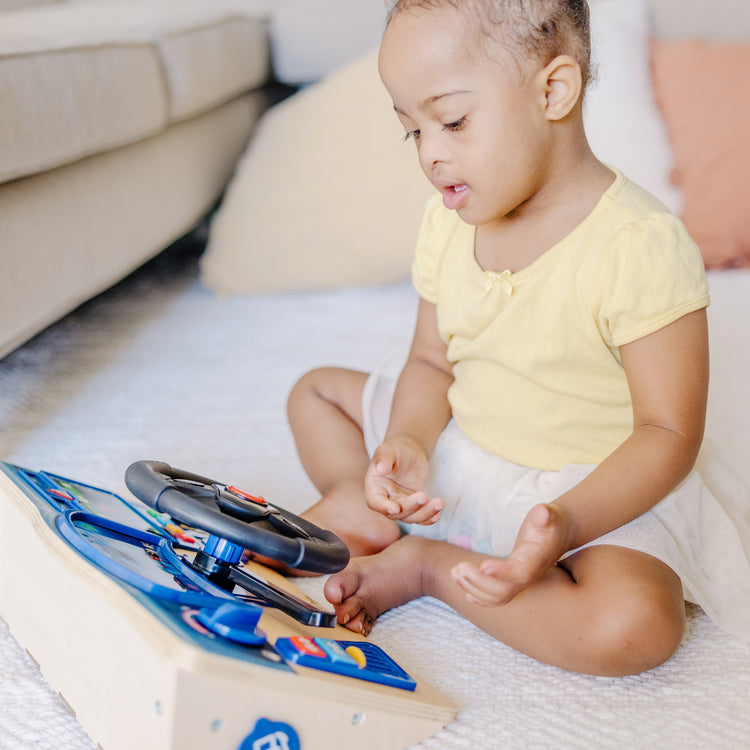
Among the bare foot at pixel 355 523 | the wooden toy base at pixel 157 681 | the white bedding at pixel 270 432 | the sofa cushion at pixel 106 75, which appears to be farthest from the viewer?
the sofa cushion at pixel 106 75

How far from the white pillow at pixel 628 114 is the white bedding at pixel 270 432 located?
0.66 ft

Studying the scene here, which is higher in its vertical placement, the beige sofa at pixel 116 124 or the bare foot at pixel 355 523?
the beige sofa at pixel 116 124

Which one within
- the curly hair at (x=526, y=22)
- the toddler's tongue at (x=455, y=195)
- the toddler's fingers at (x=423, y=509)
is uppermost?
the curly hair at (x=526, y=22)

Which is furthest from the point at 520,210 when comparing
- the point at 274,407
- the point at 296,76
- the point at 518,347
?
the point at 296,76

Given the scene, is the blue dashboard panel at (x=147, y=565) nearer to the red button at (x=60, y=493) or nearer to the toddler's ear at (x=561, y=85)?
the red button at (x=60, y=493)

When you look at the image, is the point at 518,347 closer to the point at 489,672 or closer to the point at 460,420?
the point at 460,420

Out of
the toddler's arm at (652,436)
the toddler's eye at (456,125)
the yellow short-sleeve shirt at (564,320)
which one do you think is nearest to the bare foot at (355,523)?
the yellow short-sleeve shirt at (564,320)

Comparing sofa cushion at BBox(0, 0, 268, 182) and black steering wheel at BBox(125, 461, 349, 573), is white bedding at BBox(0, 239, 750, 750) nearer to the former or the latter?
black steering wheel at BBox(125, 461, 349, 573)

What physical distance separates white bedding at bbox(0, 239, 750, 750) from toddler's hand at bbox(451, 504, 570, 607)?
0.10 metres

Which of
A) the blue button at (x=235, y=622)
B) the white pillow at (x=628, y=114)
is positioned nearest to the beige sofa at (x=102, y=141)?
the blue button at (x=235, y=622)

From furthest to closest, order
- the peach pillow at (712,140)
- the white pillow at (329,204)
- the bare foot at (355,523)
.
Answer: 1. the white pillow at (329,204)
2. the peach pillow at (712,140)
3. the bare foot at (355,523)

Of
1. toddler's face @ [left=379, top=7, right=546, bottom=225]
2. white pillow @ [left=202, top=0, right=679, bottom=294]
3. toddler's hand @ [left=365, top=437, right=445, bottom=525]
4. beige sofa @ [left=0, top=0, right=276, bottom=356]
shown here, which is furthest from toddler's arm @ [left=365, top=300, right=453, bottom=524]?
white pillow @ [left=202, top=0, right=679, bottom=294]

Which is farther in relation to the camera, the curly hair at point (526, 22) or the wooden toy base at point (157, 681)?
the curly hair at point (526, 22)

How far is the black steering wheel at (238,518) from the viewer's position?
0.55m
